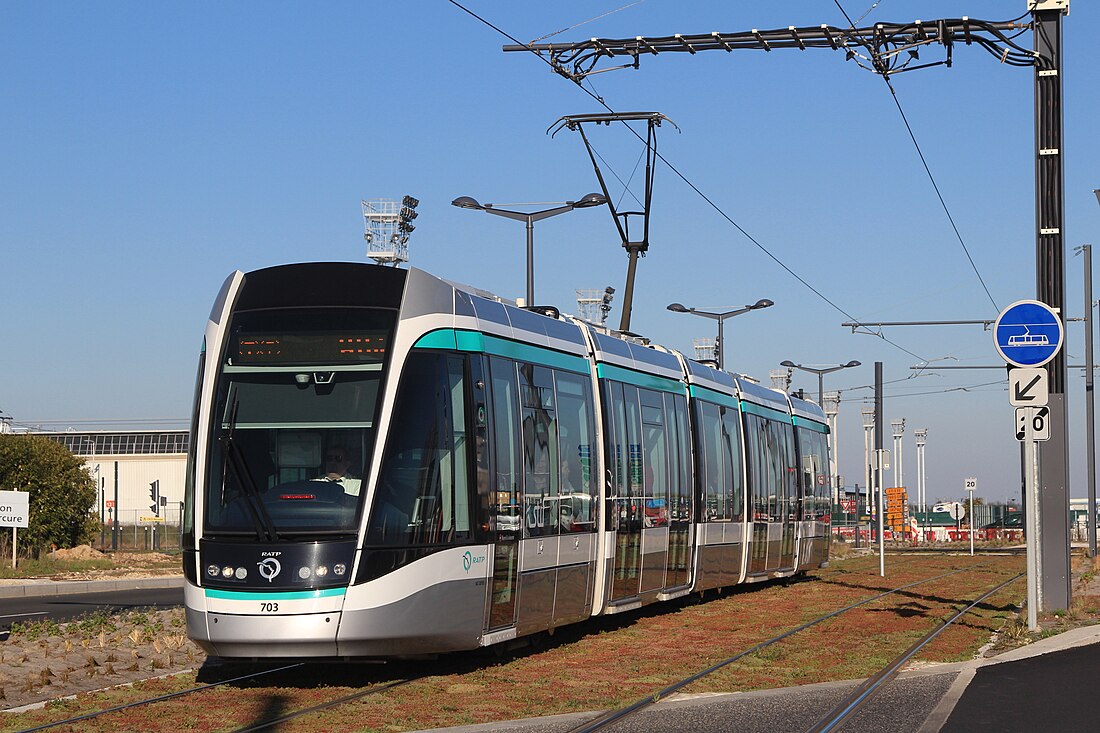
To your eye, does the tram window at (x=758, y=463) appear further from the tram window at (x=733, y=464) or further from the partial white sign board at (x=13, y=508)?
the partial white sign board at (x=13, y=508)

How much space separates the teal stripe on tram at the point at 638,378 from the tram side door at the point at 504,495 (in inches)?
121

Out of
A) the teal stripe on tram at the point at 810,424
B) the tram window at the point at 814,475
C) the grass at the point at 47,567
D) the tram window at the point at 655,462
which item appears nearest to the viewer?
the tram window at the point at 655,462

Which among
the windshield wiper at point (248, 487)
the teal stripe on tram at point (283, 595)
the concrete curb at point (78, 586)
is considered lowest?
the concrete curb at point (78, 586)

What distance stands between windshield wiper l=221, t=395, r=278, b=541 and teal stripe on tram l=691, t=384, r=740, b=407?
10.2 meters

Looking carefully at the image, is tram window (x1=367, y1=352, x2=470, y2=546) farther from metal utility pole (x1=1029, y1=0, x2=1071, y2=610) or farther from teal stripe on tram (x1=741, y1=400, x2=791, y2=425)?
teal stripe on tram (x1=741, y1=400, x2=791, y2=425)

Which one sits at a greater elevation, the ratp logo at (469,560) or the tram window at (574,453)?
the tram window at (574,453)

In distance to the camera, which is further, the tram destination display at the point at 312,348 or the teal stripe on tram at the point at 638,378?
the teal stripe on tram at the point at 638,378

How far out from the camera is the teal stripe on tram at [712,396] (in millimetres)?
22308

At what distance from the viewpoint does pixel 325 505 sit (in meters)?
12.7

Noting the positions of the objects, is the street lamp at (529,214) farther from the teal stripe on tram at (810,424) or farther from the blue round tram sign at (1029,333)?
the blue round tram sign at (1029,333)

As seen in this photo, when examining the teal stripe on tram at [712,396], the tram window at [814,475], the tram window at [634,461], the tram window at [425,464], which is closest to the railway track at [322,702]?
the tram window at [425,464]

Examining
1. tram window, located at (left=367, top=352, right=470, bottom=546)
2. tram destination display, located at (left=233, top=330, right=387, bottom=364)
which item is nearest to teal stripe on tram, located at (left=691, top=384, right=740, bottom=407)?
tram window, located at (left=367, top=352, right=470, bottom=546)

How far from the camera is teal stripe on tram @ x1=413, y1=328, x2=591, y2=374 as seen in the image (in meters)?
13.6

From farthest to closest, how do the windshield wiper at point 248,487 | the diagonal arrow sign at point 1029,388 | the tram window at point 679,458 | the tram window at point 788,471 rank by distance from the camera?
the tram window at point 788,471, the tram window at point 679,458, the diagonal arrow sign at point 1029,388, the windshield wiper at point 248,487
